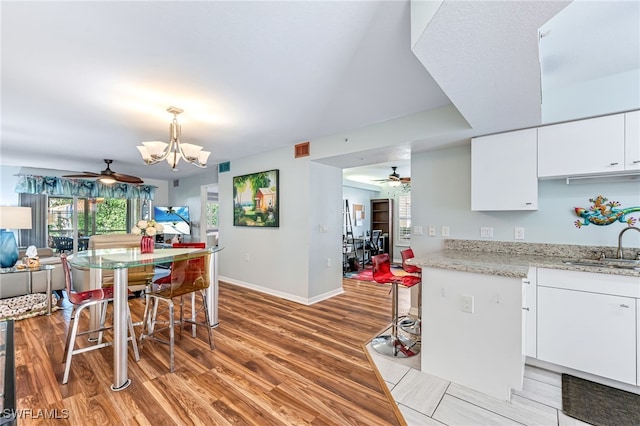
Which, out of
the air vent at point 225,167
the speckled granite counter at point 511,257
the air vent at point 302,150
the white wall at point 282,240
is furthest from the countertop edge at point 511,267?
the air vent at point 225,167

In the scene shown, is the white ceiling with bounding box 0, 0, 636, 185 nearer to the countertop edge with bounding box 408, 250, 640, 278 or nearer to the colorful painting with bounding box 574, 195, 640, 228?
the colorful painting with bounding box 574, 195, 640, 228

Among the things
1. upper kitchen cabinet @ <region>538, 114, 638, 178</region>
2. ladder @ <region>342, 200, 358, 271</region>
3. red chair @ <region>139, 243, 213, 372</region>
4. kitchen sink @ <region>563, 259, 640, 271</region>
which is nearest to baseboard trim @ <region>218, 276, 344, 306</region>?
red chair @ <region>139, 243, 213, 372</region>

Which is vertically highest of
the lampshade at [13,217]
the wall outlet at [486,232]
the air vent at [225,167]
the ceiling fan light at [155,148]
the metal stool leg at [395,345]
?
the air vent at [225,167]

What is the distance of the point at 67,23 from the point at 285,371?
274 centimetres

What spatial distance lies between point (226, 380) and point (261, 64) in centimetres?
240

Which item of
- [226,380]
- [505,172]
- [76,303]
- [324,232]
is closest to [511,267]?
[505,172]

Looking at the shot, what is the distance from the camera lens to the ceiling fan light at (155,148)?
9.00 ft

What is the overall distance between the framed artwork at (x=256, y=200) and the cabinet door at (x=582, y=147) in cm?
331

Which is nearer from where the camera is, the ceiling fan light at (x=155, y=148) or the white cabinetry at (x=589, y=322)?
the white cabinetry at (x=589, y=322)

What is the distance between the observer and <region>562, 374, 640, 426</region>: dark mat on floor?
67.5 inches

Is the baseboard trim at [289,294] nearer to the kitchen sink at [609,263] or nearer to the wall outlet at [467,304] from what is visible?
the wall outlet at [467,304]

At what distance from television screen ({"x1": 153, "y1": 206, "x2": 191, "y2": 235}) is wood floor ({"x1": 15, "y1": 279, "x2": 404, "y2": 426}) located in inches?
151

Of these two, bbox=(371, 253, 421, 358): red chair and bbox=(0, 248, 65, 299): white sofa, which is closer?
bbox=(371, 253, 421, 358): red chair

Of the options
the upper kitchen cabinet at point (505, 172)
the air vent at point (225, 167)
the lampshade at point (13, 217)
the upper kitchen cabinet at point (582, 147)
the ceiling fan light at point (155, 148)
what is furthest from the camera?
the air vent at point (225, 167)
